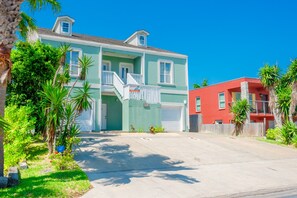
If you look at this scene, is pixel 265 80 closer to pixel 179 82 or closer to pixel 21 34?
pixel 179 82

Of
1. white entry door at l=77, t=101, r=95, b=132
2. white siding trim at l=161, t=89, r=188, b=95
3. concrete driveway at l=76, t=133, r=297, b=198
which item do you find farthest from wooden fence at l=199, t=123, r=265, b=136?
white entry door at l=77, t=101, r=95, b=132

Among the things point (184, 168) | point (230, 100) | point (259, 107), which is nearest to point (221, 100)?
point (230, 100)

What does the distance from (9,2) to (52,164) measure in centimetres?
536

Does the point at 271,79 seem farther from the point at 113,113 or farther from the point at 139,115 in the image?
the point at 113,113

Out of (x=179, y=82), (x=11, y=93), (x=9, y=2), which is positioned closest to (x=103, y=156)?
(x=11, y=93)

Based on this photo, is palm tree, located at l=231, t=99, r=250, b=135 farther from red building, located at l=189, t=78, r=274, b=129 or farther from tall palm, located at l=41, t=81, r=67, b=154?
tall palm, located at l=41, t=81, r=67, b=154

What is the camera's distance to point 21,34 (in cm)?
1088

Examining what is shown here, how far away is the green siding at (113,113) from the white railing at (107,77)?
1.53 metres

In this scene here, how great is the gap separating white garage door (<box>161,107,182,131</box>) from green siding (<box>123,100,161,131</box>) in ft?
9.47

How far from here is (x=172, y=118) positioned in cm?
2395

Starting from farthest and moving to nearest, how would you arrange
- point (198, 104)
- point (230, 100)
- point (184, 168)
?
point (198, 104), point (230, 100), point (184, 168)

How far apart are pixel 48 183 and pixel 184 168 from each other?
5.09 metres

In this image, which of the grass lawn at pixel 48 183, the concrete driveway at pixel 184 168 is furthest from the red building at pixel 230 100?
the grass lawn at pixel 48 183

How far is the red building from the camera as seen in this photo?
2772 cm
